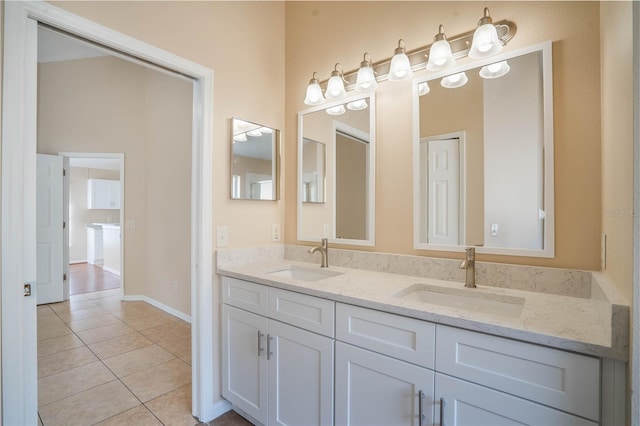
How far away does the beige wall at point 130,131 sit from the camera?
149 inches

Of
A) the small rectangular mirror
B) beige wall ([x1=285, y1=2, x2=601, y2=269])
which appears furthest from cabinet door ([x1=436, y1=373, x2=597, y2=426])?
the small rectangular mirror

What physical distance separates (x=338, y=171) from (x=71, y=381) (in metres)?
2.52

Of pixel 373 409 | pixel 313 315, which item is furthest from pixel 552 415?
pixel 313 315

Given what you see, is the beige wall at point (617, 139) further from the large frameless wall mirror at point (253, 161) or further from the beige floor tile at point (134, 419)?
the beige floor tile at point (134, 419)

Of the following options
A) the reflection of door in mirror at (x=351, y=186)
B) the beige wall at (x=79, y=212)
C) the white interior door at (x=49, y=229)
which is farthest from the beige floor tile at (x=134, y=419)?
the beige wall at (x=79, y=212)

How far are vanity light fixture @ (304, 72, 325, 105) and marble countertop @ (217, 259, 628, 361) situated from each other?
3.90 feet

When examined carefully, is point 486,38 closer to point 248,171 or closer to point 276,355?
point 248,171

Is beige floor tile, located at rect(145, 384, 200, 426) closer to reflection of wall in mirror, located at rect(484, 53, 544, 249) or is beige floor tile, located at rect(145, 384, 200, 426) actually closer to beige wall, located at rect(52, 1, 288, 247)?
beige wall, located at rect(52, 1, 288, 247)

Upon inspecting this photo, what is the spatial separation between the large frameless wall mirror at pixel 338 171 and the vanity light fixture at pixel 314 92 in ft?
0.31

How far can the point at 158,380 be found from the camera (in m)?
2.17

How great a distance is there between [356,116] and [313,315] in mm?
1273

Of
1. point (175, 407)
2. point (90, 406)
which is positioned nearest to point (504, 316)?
point (175, 407)

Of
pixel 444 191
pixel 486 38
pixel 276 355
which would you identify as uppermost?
pixel 486 38

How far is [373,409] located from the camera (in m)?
1.17
